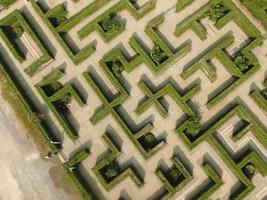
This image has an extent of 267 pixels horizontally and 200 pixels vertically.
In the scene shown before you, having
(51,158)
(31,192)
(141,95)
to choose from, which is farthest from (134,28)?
(31,192)

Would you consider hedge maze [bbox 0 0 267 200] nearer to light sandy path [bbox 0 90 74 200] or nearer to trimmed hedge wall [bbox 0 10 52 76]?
trimmed hedge wall [bbox 0 10 52 76]

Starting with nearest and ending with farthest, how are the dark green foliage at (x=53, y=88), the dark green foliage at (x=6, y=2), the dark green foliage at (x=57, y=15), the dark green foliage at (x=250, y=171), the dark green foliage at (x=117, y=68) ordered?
the dark green foliage at (x=250, y=171), the dark green foliage at (x=117, y=68), the dark green foliage at (x=53, y=88), the dark green foliage at (x=57, y=15), the dark green foliage at (x=6, y=2)

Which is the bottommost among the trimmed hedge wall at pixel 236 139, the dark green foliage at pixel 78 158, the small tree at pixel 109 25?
the trimmed hedge wall at pixel 236 139

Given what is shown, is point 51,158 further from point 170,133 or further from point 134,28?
point 134,28

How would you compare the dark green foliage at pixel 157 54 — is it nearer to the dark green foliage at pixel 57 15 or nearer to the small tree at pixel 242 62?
the small tree at pixel 242 62

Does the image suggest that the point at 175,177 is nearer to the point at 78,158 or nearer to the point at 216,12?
the point at 78,158

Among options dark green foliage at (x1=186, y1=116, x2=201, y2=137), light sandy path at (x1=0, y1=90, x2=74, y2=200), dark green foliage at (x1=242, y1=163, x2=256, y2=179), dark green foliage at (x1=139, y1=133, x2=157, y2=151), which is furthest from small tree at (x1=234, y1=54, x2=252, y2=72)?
light sandy path at (x1=0, y1=90, x2=74, y2=200)

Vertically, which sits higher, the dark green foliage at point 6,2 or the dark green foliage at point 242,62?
the dark green foliage at point 6,2

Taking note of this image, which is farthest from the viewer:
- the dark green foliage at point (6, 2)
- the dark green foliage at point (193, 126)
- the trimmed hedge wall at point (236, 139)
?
the dark green foliage at point (6, 2)

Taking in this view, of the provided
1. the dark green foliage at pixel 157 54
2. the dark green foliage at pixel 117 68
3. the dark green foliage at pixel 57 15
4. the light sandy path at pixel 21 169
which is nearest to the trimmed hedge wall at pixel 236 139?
the dark green foliage at pixel 157 54
